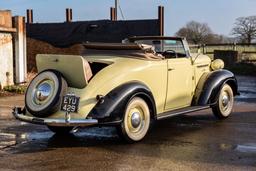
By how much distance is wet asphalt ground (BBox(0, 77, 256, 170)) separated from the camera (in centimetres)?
611

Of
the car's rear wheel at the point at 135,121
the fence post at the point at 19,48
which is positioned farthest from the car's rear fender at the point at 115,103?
the fence post at the point at 19,48

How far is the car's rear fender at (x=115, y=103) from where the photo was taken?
691cm

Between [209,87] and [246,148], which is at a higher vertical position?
[209,87]

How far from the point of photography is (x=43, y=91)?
7105 millimetres

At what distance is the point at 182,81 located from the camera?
337 inches

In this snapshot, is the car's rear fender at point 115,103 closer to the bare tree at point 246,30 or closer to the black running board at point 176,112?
the black running board at point 176,112

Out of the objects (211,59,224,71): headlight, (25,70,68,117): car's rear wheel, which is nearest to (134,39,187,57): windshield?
(211,59,224,71): headlight

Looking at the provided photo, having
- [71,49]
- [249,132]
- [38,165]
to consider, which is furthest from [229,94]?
[71,49]

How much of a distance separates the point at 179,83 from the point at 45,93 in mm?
2407

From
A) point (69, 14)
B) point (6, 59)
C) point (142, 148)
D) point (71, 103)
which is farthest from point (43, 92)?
point (69, 14)

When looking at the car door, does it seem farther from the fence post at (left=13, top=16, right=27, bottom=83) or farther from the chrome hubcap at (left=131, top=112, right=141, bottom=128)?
the fence post at (left=13, top=16, right=27, bottom=83)

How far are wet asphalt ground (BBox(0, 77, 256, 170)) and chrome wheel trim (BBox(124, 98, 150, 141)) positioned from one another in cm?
15

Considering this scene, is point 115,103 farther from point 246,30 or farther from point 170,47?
point 246,30

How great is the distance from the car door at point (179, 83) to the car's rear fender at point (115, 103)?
Answer: 987mm
